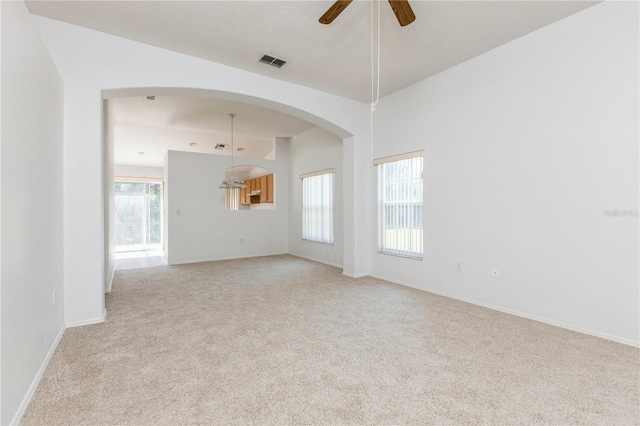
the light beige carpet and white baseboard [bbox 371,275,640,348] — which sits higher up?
white baseboard [bbox 371,275,640,348]

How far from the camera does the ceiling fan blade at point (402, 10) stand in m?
2.16

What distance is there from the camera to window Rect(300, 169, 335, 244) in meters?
6.51

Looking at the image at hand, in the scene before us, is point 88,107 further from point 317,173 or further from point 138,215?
point 138,215

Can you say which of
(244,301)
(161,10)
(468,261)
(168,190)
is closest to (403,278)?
(468,261)

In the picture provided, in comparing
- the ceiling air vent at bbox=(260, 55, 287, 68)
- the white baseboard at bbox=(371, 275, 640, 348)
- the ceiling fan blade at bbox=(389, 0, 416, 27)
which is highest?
the ceiling air vent at bbox=(260, 55, 287, 68)

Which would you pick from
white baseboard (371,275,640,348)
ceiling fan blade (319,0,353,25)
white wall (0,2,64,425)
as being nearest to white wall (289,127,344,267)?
white baseboard (371,275,640,348)

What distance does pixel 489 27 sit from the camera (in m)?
3.01

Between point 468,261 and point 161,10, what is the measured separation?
4.22m

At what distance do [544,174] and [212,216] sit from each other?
6.26 meters

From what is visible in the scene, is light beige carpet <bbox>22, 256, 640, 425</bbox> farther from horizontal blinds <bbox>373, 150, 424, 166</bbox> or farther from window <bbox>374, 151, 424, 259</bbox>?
horizontal blinds <bbox>373, 150, 424, 166</bbox>

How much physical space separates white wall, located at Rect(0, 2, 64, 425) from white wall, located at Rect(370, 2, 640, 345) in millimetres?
4068

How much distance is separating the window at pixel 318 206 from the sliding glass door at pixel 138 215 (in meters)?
5.64

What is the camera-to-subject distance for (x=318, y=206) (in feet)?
22.5

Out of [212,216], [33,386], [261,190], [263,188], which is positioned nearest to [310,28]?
[33,386]
